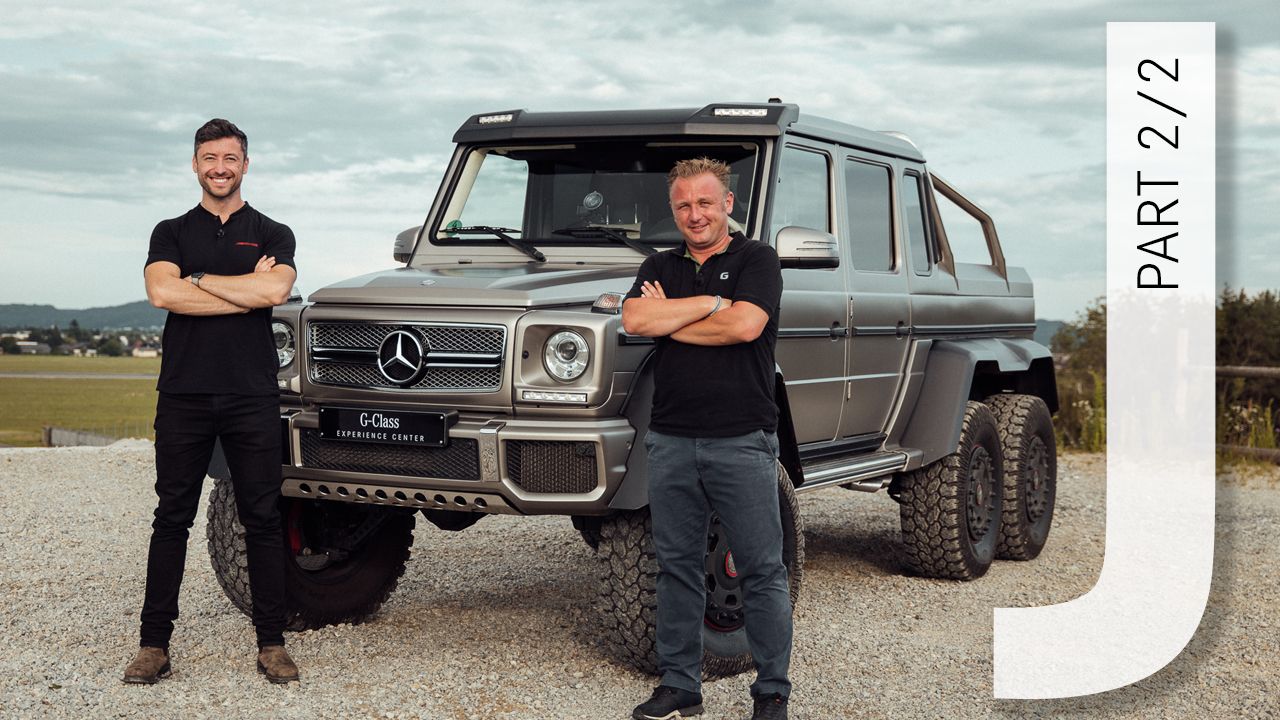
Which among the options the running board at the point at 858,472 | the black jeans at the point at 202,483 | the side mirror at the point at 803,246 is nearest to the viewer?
the black jeans at the point at 202,483

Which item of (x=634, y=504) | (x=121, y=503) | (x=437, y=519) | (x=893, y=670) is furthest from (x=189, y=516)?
(x=121, y=503)

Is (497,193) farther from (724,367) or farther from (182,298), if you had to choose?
(724,367)

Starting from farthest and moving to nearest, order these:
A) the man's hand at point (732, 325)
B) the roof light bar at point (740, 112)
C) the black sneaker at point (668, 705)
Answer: the roof light bar at point (740, 112) < the black sneaker at point (668, 705) < the man's hand at point (732, 325)

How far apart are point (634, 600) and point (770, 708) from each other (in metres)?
0.82

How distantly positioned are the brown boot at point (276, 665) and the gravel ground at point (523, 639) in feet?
0.18

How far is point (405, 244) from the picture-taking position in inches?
265

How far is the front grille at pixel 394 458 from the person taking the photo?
514 centimetres

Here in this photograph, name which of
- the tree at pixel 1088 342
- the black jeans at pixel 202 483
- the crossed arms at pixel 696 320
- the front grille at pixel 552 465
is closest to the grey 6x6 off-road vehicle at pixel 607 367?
the front grille at pixel 552 465

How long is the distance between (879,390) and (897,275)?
659 millimetres

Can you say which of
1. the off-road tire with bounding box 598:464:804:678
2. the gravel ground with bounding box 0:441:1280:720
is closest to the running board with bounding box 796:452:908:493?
the gravel ground with bounding box 0:441:1280:720

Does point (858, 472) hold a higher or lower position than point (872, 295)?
lower

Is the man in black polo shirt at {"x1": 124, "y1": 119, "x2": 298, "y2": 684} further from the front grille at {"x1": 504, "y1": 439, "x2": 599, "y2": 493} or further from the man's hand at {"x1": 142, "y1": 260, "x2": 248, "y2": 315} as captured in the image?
the front grille at {"x1": 504, "y1": 439, "x2": 599, "y2": 493}

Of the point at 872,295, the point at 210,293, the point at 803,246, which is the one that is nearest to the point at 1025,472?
the point at 872,295

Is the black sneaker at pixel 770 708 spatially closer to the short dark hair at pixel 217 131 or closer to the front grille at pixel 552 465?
the front grille at pixel 552 465
